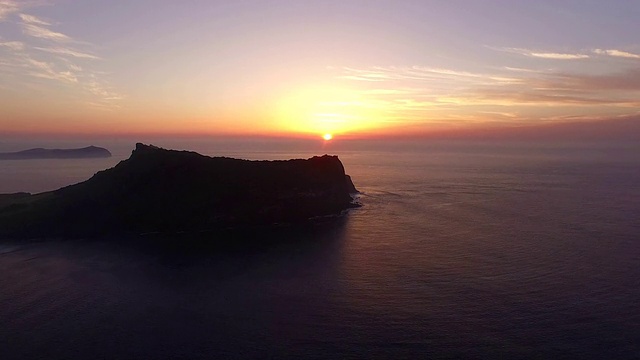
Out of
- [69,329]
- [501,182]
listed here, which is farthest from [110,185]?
[501,182]

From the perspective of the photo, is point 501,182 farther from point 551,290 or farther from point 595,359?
point 595,359

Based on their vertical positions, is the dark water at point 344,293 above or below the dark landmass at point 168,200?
below

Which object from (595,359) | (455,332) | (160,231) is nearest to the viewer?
(595,359)

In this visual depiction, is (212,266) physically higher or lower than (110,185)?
lower

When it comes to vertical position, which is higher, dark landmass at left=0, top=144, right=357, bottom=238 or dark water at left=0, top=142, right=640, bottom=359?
dark landmass at left=0, top=144, right=357, bottom=238

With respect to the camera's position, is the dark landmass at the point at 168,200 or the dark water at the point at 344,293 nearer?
the dark water at the point at 344,293
